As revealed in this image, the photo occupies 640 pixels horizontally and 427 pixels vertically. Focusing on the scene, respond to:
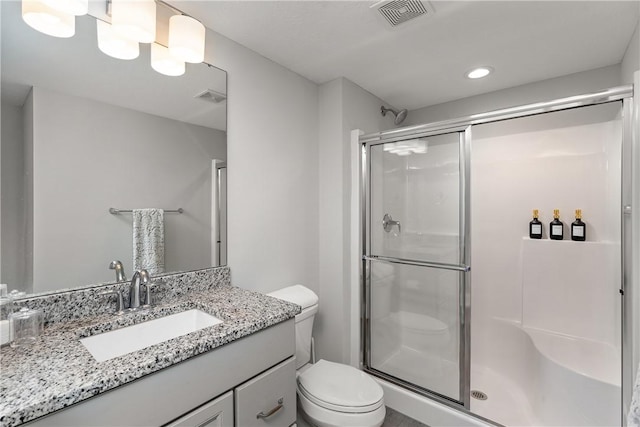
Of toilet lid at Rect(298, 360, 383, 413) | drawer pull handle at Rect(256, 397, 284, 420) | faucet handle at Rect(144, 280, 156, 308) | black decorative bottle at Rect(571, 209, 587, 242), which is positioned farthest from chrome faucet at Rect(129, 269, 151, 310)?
black decorative bottle at Rect(571, 209, 587, 242)

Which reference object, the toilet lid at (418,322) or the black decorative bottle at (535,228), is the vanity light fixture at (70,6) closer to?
the toilet lid at (418,322)

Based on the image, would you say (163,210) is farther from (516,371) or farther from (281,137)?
(516,371)

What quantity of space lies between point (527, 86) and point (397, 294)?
74.1 inches

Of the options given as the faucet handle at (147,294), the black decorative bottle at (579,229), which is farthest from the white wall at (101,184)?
the black decorative bottle at (579,229)

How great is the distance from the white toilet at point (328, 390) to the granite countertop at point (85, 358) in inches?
20.8

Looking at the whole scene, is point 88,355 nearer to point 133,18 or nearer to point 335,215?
point 133,18

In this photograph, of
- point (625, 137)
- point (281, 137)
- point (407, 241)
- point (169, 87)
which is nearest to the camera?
point (625, 137)

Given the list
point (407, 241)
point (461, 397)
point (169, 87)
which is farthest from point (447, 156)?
point (169, 87)

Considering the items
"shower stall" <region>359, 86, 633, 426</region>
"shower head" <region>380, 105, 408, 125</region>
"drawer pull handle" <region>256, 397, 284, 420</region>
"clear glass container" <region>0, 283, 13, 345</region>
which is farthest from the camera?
"shower head" <region>380, 105, 408, 125</region>

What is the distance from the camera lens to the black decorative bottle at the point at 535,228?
2219 mm

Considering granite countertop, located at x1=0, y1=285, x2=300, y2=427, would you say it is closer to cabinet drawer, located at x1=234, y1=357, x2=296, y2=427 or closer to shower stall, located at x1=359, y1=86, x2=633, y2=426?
cabinet drawer, located at x1=234, y1=357, x2=296, y2=427

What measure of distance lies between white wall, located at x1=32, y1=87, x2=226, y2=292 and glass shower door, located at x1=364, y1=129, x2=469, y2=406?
4.11 ft

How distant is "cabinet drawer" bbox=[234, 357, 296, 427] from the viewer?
106cm

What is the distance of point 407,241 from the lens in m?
2.09
